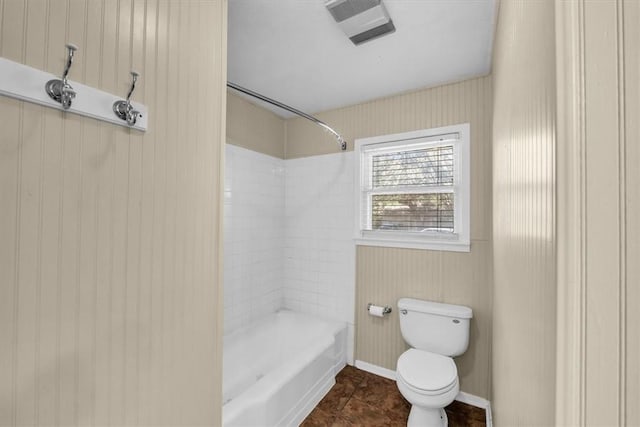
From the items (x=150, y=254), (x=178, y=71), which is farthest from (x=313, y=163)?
(x=150, y=254)

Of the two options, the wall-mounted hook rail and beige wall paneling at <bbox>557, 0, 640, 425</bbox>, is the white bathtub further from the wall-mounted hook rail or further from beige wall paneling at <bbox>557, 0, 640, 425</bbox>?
beige wall paneling at <bbox>557, 0, 640, 425</bbox>

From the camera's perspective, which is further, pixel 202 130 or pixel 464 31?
pixel 464 31

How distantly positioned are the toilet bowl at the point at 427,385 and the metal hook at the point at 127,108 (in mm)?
1907

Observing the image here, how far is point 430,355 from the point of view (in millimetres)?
1954

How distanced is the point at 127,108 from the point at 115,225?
1.18ft

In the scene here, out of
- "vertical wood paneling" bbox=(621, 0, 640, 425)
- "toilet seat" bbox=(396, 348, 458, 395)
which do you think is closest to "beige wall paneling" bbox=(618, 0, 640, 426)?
"vertical wood paneling" bbox=(621, 0, 640, 425)

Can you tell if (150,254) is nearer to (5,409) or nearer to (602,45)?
(5,409)

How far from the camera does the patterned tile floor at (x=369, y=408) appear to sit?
6.24ft

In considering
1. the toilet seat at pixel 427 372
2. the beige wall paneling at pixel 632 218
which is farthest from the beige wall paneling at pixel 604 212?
the toilet seat at pixel 427 372

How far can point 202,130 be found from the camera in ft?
3.66

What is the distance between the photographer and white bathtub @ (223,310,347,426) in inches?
63.9

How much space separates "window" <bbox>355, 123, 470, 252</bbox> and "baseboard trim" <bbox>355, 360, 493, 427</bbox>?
1.07 metres

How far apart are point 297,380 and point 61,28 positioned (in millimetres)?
2049

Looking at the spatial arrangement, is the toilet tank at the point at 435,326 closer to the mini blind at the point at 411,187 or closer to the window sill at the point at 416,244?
the window sill at the point at 416,244
